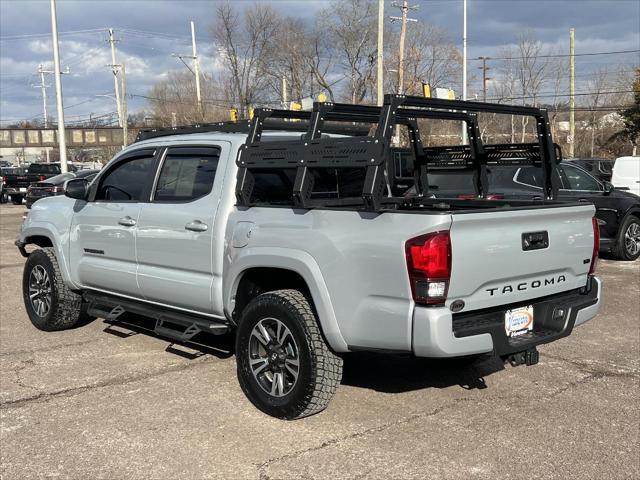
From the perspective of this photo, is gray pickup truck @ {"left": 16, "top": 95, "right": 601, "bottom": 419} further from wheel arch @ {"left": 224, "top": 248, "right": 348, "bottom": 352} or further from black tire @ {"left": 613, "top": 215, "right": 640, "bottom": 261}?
black tire @ {"left": 613, "top": 215, "right": 640, "bottom": 261}

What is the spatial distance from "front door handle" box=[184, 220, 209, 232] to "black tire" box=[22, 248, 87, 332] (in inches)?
84.7

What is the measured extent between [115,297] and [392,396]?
2.65m

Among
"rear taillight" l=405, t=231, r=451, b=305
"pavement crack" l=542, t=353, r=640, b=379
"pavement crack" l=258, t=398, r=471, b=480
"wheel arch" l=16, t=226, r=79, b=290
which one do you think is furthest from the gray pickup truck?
"pavement crack" l=542, t=353, r=640, b=379

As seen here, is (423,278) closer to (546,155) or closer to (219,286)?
(219,286)

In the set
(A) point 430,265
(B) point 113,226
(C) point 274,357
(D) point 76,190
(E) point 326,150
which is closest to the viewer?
(A) point 430,265

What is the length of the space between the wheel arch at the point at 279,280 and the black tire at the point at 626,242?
8442mm

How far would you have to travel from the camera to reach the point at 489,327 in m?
3.76

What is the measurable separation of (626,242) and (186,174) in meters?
8.83

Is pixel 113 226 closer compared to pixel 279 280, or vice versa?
pixel 279 280

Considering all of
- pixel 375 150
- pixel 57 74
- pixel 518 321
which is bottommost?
pixel 518 321

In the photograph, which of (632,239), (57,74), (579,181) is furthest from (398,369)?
(57,74)

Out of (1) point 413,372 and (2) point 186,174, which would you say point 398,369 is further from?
(2) point 186,174

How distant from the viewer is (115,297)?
5773 millimetres

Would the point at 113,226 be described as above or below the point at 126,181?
below
